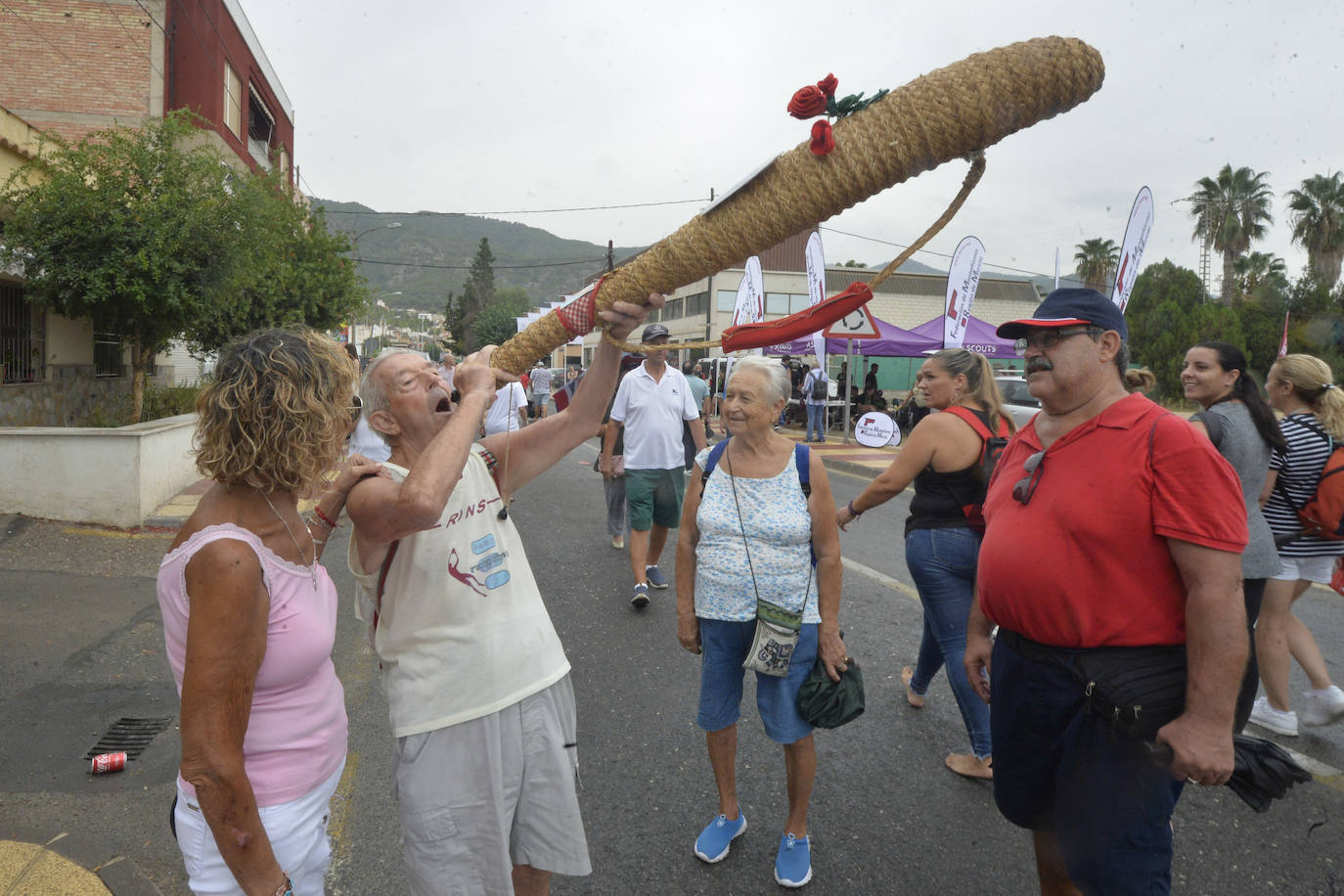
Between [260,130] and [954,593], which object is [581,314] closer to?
[954,593]

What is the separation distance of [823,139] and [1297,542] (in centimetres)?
380

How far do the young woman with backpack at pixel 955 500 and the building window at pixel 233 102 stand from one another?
22.2 metres

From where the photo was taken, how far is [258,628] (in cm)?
157

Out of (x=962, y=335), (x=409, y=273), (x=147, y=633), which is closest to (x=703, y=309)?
(x=962, y=335)

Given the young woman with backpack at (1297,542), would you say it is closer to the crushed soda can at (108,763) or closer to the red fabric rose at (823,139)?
the red fabric rose at (823,139)

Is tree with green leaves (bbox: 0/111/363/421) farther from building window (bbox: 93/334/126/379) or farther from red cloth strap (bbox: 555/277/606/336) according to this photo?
red cloth strap (bbox: 555/277/606/336)

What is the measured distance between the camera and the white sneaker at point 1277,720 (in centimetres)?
391

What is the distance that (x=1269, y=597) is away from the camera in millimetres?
3926

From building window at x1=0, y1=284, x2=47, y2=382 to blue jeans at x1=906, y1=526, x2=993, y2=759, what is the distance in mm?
11618

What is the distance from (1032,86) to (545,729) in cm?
190

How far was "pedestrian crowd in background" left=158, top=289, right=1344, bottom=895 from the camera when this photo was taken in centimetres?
164

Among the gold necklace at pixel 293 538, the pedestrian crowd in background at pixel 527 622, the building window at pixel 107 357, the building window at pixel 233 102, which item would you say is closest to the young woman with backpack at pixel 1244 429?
the pedestrian crowd in background at pixel 527 622

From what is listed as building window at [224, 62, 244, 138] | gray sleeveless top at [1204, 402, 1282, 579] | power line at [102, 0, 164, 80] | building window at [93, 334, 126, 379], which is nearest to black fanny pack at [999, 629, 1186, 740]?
gray sleeveless top at [1204, 402, 1282, 579]

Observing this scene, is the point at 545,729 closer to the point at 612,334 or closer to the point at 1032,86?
the point at 612,334
